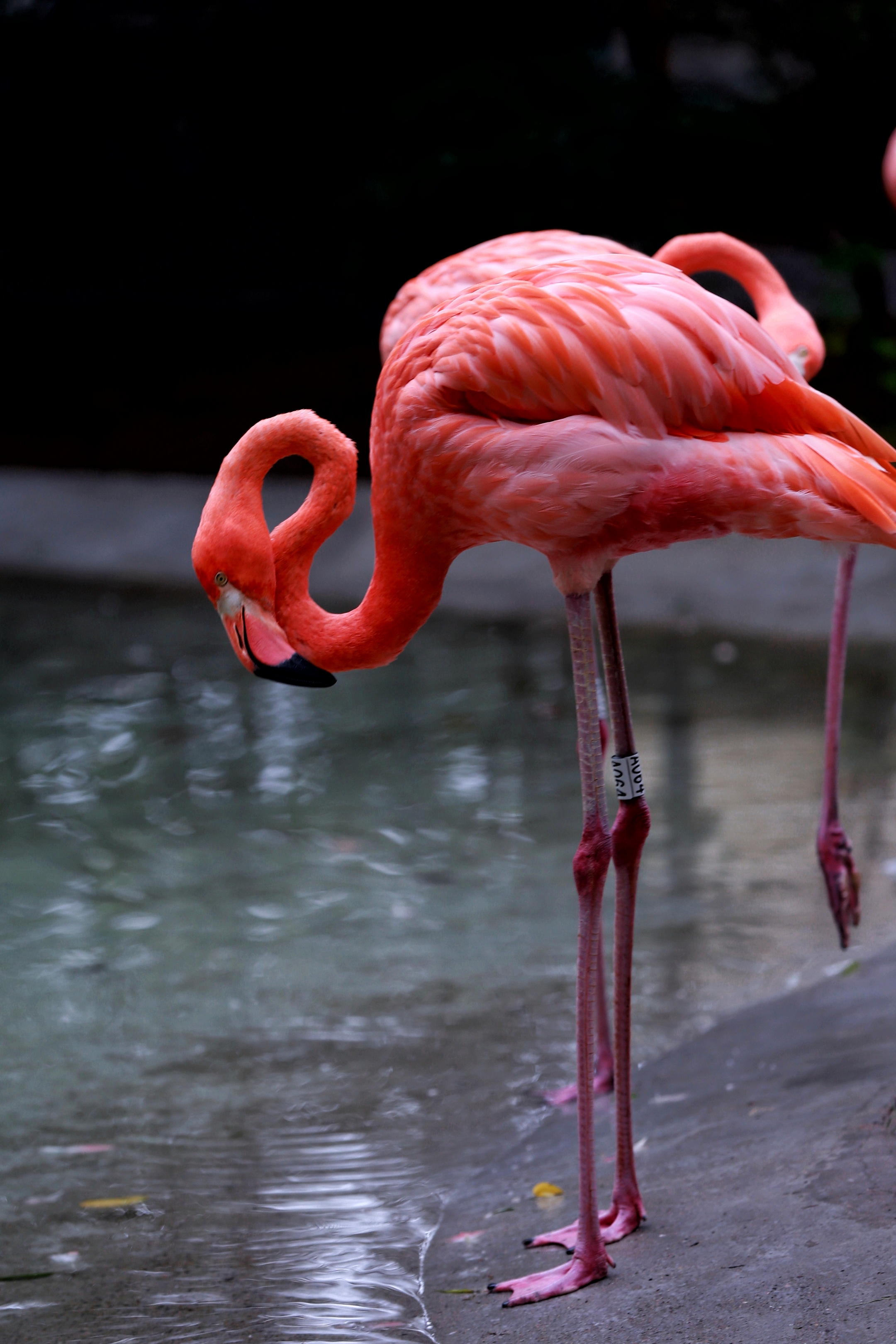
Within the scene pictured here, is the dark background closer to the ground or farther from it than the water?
farther from it

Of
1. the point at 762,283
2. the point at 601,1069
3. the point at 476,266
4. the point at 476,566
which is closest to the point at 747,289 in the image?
the point at 762,283

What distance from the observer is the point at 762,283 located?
10.3 feet

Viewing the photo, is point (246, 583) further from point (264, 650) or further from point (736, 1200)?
point (736, 1200)

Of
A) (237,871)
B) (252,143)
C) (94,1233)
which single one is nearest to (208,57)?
(252,143)

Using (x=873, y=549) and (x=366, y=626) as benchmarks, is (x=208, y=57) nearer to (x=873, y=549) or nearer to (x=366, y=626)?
(x=873, y=549)

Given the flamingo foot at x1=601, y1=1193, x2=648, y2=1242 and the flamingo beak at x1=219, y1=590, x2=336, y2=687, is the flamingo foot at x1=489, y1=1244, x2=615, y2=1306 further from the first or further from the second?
the flamingo beak at x1=219, y1=590, x2=336, y2=687

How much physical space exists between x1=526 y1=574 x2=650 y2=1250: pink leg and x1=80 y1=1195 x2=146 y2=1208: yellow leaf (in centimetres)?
77

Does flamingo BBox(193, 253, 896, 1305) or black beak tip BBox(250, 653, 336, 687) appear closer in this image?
flamingo BBox(193, 253, 896, 1305)

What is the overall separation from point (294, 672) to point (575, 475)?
Result: 0.52 metres

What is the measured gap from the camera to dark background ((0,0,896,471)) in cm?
887

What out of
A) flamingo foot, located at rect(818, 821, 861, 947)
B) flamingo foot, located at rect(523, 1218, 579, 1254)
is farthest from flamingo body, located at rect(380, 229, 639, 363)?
flamingo foot, located at rect(523, 1218, 579, 1254)

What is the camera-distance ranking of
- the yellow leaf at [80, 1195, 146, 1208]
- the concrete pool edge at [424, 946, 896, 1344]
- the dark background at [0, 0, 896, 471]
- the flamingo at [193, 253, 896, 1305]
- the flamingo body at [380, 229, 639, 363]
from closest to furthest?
the concrete pool edge at [424, 946, 896, 1344] → the flamingo at [193, 253, 896, 1305] → the yellow leaf at [80, 1195, 146, 1208] → the flamingo body at [380, 229, 639, 363] → the dark background at [0, 0, 896, 471]

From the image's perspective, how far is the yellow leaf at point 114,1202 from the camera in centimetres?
247

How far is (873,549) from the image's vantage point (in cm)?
676
